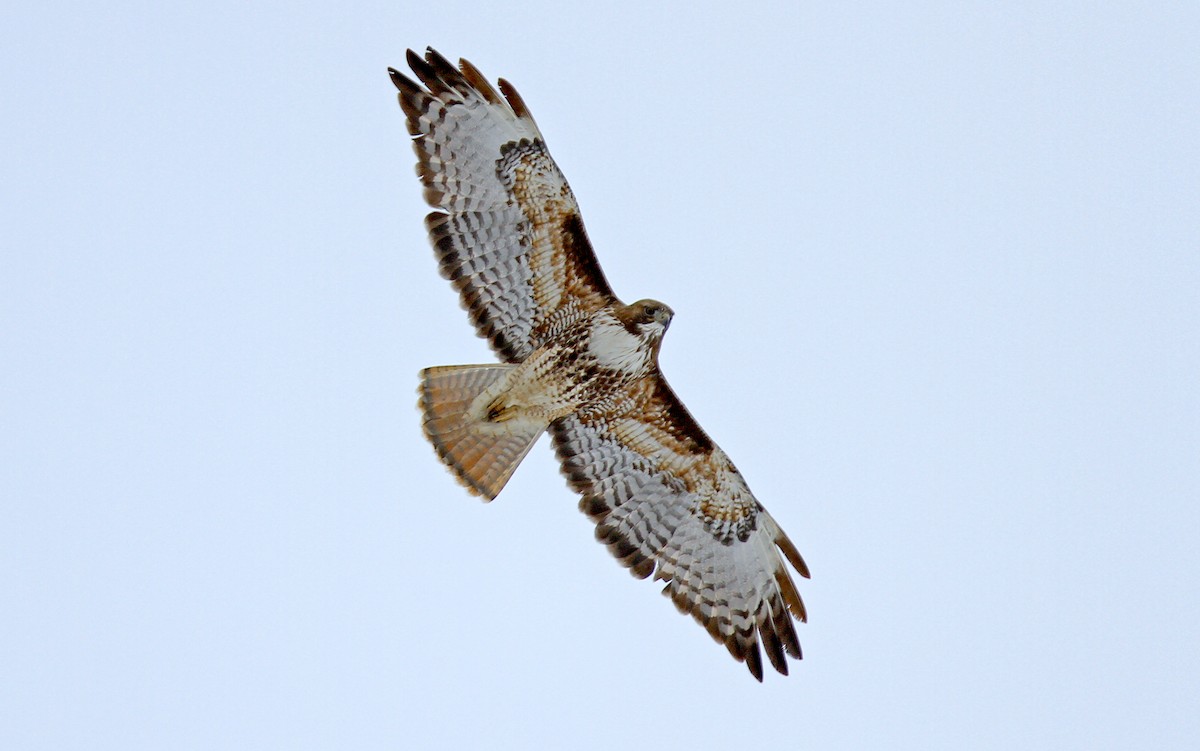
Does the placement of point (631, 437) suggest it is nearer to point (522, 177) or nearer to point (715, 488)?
point (715, 488)

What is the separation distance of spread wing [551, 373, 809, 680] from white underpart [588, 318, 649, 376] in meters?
0.54

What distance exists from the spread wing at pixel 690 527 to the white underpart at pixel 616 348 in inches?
21.3

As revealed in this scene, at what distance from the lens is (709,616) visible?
9.72 metres

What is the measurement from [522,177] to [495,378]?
1.26m

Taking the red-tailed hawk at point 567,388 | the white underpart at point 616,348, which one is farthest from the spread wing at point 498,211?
the white underpart at point 616,348

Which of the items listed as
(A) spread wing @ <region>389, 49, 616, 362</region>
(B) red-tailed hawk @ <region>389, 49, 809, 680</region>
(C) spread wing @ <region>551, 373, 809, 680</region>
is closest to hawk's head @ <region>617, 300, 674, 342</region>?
(B) red-tailed hawk @ <region>389, 49, 809, 680</region>

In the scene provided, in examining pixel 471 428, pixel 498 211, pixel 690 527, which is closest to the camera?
pixel 498 211

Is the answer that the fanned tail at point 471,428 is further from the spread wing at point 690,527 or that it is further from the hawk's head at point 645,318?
the hawk's head at point 645,318

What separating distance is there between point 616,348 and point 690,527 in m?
1.41

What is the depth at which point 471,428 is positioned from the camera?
9.34 meters

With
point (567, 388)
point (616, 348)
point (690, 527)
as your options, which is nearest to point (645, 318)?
point (616, 348)

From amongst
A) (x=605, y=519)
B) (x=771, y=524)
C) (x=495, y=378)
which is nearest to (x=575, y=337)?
(x=495, y=378)

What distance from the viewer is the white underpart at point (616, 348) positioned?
9.16 m

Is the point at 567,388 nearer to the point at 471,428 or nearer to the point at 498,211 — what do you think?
the point at 471,428
